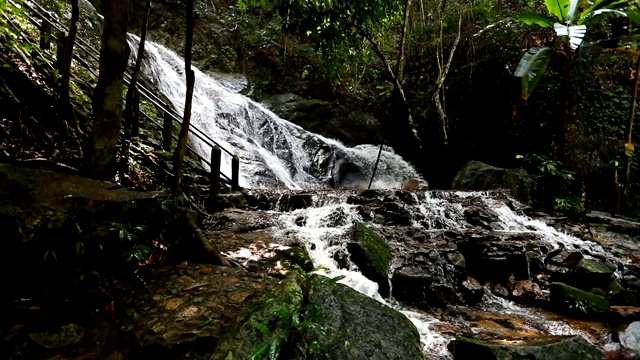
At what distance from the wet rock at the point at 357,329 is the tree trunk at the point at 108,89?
3167mm

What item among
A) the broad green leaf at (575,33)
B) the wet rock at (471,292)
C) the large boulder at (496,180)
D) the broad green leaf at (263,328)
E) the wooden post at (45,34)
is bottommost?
the wet rock at (471,292)

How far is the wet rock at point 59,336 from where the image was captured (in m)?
2.38

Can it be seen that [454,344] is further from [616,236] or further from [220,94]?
[220,94]

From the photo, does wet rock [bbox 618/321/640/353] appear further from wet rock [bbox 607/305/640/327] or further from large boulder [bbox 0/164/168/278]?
large boulder [bbox 0/164/168/278]

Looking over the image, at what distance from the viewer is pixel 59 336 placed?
2465mm

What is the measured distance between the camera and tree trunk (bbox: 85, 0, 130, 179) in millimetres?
3963

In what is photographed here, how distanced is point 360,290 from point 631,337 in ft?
9.33

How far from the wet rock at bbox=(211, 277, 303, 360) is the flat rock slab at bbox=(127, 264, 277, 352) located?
44cm

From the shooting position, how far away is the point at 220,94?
48.3 feet

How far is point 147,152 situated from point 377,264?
4.45 meters

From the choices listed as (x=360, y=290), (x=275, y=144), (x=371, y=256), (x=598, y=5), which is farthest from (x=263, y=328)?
(x=275, y=144)

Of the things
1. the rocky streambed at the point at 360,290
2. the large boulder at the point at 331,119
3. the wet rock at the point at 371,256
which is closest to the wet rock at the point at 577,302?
the rocky streambed at the point at 360,290

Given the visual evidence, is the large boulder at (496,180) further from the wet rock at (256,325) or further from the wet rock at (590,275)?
the wet rock at (256,325)

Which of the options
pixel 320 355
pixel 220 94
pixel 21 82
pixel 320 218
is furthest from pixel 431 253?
pixel 220 94
